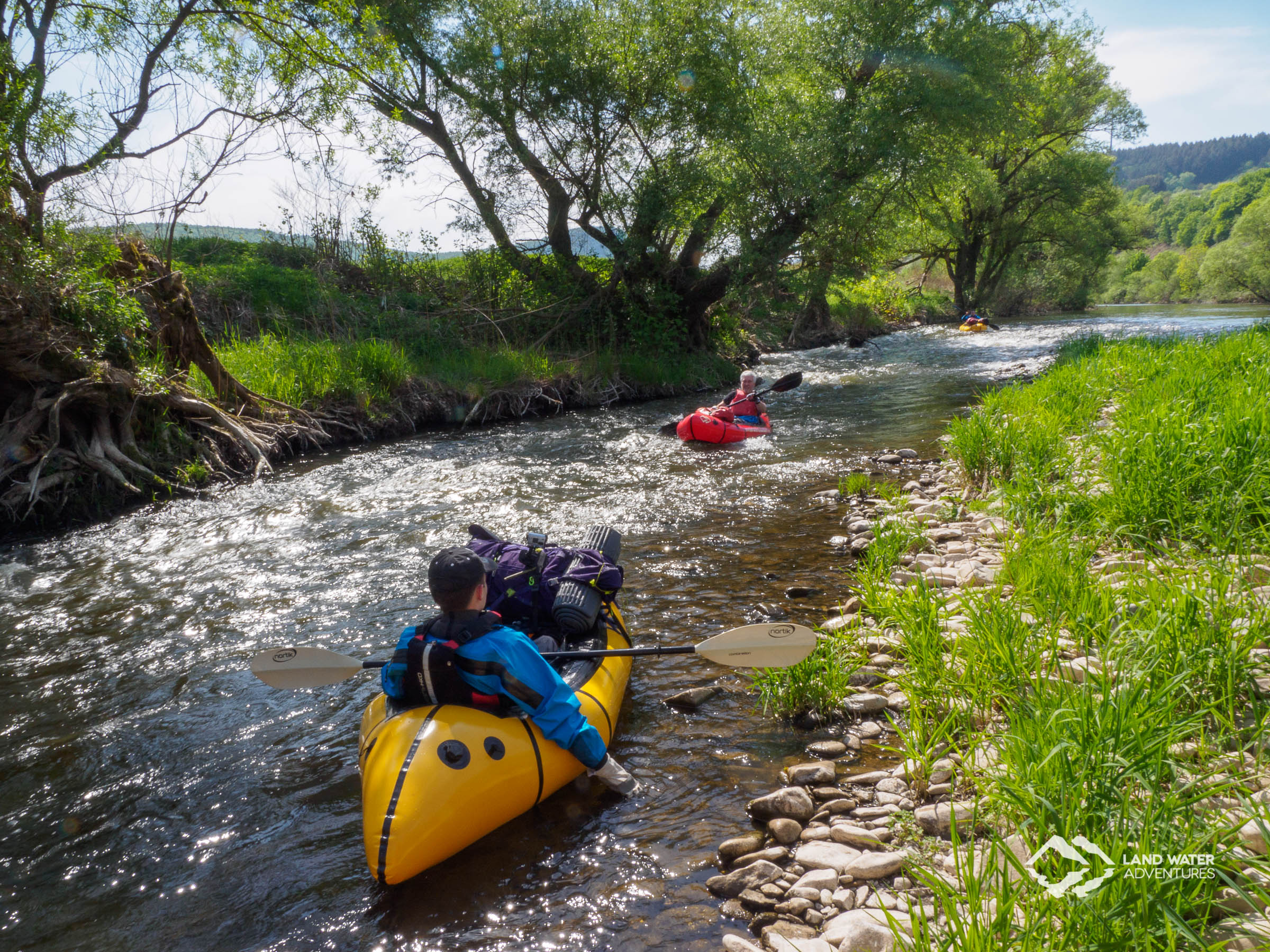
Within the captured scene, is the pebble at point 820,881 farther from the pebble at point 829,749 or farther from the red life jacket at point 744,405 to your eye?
the red life jacket at point 744,405

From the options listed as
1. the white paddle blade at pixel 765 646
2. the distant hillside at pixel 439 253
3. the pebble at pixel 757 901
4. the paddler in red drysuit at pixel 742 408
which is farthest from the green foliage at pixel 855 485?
the distant hillside at pixel 439 253

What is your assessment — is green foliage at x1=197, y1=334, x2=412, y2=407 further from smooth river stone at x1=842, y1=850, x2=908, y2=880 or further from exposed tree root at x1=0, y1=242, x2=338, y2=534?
smooth river stone at x1=842, y1=850, x2=908, y2=880

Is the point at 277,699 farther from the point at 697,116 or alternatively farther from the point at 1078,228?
the point at 1078,228

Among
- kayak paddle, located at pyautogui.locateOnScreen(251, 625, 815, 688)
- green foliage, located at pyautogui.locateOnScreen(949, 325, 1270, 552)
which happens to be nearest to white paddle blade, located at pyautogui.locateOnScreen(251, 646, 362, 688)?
kayak paddle, located at pyautogui.locateOnScreen(251, 625, 815, 688)

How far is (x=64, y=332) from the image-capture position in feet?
22.0

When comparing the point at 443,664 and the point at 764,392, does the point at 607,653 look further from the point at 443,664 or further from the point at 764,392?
the point at 764,392

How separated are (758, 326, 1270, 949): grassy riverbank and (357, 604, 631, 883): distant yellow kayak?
125 centimetres

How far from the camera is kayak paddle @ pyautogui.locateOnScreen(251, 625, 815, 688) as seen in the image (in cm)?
319

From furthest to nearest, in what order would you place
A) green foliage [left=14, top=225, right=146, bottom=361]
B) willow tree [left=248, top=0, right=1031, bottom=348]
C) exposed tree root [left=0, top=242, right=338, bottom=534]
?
willow tree [left=248, top=0, right=1031, bottom=348], exposed tree root [left=0, top=242, right=338, bottom=534], green foliage [left=14, top=225, right=146, bottom=361]

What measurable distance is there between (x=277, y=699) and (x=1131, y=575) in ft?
13.7

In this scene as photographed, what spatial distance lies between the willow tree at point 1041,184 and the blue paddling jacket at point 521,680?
67.6 feet

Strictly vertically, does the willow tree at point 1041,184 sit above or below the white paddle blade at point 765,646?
above

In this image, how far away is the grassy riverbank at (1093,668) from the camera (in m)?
1.61

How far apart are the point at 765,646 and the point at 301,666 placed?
7.28 feet
